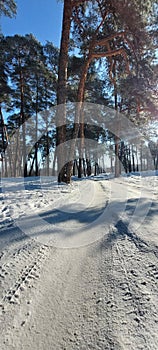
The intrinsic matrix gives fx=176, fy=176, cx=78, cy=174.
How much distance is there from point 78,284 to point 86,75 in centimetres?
974

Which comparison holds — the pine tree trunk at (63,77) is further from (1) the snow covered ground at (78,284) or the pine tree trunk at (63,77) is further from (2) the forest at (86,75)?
(1) the snow covered ground at (78,284)

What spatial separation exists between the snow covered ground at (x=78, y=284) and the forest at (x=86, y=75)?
4.86m

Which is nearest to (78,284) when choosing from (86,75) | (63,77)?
(63,77)

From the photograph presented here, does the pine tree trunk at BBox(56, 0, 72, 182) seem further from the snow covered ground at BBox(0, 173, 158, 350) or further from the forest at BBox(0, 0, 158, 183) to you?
the snow covered ground at BBox(0, 173, 158, 350)

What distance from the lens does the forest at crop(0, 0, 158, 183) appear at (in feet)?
22.7

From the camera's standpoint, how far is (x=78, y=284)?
1.46 meters

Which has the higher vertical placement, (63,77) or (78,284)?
(63,77)

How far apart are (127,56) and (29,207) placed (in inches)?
321

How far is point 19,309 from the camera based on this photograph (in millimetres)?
1213

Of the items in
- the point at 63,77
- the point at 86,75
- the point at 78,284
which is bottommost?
the point at 78,284

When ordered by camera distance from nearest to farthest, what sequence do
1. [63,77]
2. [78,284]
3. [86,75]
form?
[78,284] < [63,77] < [86,75]

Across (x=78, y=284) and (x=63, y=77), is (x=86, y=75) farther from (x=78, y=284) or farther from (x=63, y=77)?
(x=78, y=284)

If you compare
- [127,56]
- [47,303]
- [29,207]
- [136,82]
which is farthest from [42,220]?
[127,56]

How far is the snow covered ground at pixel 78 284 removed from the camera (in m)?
1.01
